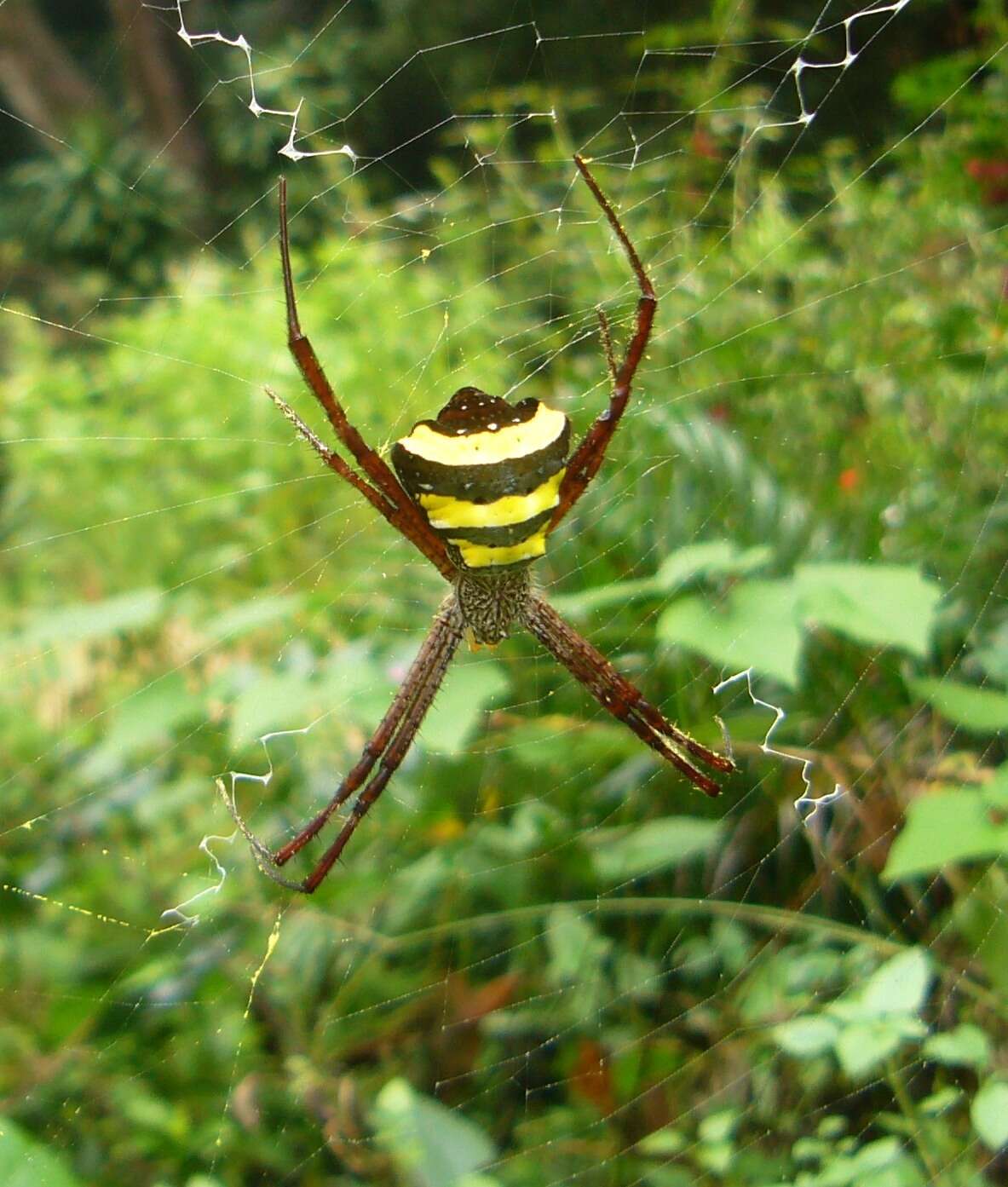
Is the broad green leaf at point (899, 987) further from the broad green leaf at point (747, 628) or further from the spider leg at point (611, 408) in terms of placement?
the spider leg at point (611, 408)

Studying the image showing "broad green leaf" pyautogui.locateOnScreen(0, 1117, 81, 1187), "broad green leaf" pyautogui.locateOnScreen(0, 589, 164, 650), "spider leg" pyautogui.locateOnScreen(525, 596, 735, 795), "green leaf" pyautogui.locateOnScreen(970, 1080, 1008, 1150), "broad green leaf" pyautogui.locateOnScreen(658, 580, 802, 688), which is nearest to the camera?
"broad green leaf" pyautogui.locateOnScreen(0, 1117, 81, 1187)

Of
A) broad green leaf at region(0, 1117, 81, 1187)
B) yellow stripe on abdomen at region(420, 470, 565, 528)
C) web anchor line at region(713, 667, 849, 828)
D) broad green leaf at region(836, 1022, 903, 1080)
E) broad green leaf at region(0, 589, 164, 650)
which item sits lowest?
broad green leaf at region(836, 1022, 903, 1080)

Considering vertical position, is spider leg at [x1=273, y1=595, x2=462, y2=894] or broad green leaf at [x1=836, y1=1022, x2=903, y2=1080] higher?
spider leg at [x1=273, y1=595, x2=462, y2=894]

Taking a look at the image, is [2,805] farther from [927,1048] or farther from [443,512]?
[927,1048]

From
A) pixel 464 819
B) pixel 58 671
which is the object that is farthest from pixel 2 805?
pixel 464 819

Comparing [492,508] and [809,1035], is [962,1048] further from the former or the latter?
[492,508]

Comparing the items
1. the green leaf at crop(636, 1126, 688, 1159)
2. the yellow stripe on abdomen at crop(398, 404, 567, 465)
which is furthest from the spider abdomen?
the green leaf at crop(636, 1126, 688, 1159)

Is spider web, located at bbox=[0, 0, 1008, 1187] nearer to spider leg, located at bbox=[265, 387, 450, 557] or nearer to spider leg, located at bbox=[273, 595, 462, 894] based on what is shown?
spider leg, located at bbox=[273, 595, 462, 894]
